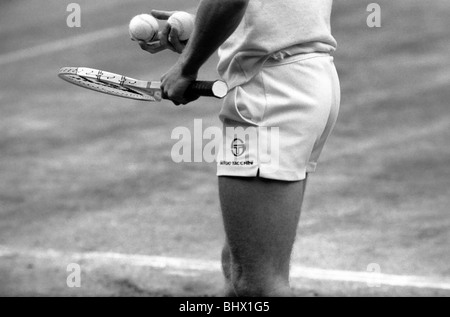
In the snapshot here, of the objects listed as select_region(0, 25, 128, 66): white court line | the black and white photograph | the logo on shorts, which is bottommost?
select_region(0, 25, 128, 66): white court line

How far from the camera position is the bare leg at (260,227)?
3.64 m

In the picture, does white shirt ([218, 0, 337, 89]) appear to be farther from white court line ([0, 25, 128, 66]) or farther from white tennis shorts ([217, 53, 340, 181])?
white court line ([0, 25, 128, 66])

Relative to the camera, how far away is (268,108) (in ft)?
12.0

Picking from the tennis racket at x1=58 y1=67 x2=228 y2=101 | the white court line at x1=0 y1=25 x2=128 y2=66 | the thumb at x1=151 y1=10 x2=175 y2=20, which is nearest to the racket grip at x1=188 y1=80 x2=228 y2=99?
the tennis racket at x1=58 y1=67 x2=228 y2=101

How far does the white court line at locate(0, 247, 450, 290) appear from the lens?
5969 mm

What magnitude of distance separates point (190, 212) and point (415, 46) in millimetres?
5377

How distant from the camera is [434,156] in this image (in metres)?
8.33

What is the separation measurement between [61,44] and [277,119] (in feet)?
33.6

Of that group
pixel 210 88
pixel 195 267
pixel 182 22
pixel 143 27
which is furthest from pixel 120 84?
pixel 195 267

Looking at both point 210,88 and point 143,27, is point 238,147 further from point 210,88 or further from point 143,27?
point 143,27

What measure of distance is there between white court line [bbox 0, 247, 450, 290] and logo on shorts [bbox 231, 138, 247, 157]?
7.92ft

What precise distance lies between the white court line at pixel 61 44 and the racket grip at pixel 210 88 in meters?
9.37

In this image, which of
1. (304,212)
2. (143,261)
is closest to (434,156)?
(304,212)
